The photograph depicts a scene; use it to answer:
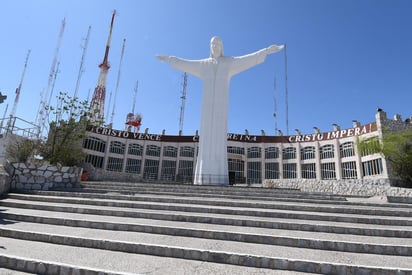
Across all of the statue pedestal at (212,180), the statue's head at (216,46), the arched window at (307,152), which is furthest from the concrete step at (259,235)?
the arched window at (307,152)

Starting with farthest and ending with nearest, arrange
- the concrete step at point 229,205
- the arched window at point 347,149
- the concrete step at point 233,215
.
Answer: the arched window at point 347,149
the concrete step at point 229,205
the concrete step at point 233,215

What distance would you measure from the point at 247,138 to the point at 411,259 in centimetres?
2968

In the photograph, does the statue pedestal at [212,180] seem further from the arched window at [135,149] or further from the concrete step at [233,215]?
the arched window at [135,149]

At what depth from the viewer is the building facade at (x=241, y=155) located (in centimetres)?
2787

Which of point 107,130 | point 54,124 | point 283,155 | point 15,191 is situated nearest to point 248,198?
point 15,191

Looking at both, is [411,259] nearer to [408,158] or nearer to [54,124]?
[54,124]

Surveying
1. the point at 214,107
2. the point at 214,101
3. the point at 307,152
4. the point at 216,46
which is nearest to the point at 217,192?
the point at 214,107

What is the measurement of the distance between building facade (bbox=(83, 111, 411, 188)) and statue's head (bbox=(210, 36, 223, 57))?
1687 centimetres

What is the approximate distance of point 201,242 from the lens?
420cm

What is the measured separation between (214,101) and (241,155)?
18181mm

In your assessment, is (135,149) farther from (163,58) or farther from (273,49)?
(273,49)

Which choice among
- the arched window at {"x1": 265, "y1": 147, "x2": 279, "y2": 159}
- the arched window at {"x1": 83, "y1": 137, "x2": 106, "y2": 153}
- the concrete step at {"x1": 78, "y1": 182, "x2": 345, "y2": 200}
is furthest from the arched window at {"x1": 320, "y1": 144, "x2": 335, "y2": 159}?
the arched window at {"x1": 83, "y1": 137, "x2": 106, "y2": 153}

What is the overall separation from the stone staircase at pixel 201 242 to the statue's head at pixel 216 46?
A: 12.0m

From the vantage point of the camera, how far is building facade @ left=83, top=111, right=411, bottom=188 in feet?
91.4
